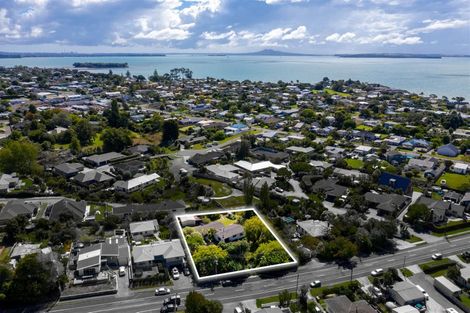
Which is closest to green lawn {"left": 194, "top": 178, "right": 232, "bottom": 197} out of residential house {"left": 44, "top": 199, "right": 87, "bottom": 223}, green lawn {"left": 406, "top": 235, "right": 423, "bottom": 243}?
residential house {"left": 44, "top": 199, "right": 87, "bottom": 223}

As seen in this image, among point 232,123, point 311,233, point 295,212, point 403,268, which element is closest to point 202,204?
point 295,212

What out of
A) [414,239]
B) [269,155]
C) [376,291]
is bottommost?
[414,239]

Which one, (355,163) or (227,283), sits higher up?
(227,283)

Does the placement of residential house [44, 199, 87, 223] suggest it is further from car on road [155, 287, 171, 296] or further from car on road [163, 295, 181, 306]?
car on road [163, 295, 181, 306]

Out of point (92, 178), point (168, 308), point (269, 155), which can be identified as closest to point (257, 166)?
point (269, 155)

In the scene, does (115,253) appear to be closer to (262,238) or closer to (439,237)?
(262,238)

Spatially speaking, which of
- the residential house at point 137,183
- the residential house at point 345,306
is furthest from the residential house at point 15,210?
the residential house at point 345,306

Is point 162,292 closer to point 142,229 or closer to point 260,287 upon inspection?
point 260,287

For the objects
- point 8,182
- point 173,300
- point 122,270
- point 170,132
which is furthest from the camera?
point 170,132
